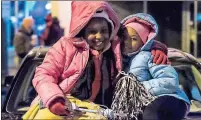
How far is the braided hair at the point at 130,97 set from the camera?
2705mm

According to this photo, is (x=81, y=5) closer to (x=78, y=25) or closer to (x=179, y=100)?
(x=78, y=25)

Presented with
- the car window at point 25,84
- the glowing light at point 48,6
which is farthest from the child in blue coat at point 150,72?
the glowing light at point 48,6

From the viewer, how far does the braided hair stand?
8.87ft

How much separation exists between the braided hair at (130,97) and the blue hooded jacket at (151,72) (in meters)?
0.04

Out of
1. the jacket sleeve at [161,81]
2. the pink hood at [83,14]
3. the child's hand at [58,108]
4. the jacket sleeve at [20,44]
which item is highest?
the pink hood at [83,14]

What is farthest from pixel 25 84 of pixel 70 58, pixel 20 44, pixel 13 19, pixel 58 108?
pixel 13 19

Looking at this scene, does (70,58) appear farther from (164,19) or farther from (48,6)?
(48,6)

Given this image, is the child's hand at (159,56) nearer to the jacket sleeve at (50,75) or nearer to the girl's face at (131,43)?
the girl's face at (131,43)

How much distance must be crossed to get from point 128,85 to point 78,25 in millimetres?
384

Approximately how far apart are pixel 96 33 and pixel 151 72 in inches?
13.2

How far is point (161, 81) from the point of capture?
8.93ft

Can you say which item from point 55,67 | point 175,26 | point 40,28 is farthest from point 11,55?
point 55,67

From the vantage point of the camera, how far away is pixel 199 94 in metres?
3.90

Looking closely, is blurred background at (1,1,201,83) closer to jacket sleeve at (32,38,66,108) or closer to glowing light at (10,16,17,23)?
glowing light at (10,16,17,23)
